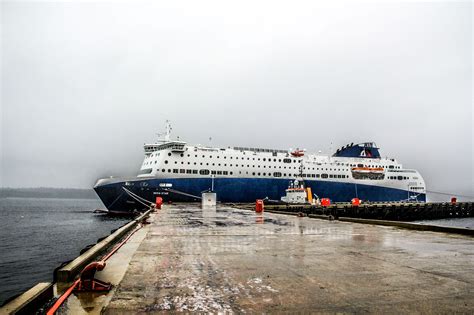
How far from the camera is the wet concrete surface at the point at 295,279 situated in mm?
3463

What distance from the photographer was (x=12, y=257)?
1728cm

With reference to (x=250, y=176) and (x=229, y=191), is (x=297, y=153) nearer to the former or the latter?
(x=250, y=176)

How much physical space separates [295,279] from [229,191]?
144 feet

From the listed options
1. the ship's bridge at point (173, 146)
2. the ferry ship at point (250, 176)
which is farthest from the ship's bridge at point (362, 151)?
the ship's bridge at point (173, 146)

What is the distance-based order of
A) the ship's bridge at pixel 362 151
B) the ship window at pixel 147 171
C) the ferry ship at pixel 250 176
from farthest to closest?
the ship's bridge at pixel 362 151 < the ship window at pixel 147 171 < the ferry ship at pixel 250 176

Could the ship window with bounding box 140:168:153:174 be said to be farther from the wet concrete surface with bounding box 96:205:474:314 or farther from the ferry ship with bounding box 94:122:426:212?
the wet concrete surface with bounding box 96:205:474:314

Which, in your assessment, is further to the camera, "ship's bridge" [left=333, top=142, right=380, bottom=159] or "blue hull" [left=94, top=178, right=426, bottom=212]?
"ship's bridge" [left=333, top=142, right=380, bottom=159]

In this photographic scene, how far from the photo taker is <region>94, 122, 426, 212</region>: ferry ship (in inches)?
1674

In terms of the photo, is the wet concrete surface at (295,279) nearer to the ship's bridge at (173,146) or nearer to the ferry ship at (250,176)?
the ferry ship at (250,176)

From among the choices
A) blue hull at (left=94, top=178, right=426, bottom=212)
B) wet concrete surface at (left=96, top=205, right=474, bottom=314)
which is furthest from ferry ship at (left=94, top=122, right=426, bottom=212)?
wet concrete surface at (left=96, top=205, right=474, bottom=314)

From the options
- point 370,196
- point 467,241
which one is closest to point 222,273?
point 467,241

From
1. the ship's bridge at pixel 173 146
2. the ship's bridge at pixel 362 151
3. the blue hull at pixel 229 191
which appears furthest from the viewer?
the ship's bridge at pixel 362 151

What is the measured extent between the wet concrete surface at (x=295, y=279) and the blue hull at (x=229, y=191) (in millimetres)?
35656

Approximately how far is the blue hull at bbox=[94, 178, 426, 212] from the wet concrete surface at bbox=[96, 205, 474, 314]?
35.7 meters
